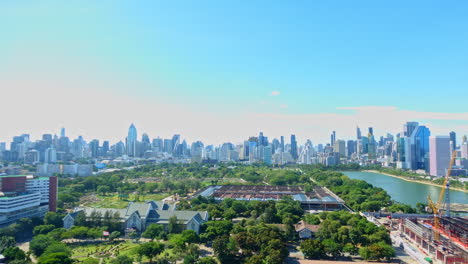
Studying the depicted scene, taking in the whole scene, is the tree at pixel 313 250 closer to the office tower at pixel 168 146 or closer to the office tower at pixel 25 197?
the office tower at pixel 25 197

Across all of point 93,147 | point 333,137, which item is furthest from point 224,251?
point 333,137

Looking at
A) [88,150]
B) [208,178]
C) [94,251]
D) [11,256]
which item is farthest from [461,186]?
[88,150]

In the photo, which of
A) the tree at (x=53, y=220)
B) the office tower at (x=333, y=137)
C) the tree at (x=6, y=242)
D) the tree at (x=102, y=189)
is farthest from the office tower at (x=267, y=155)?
the tree at (x=6, y=242)

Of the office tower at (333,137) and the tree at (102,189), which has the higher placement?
the office tower at (333,137)

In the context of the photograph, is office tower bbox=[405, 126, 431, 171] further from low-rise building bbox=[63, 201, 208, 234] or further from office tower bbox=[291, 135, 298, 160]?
low-rise building bbox=[63, 201, 208, 234]

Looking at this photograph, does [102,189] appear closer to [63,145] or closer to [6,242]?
[6,242]
